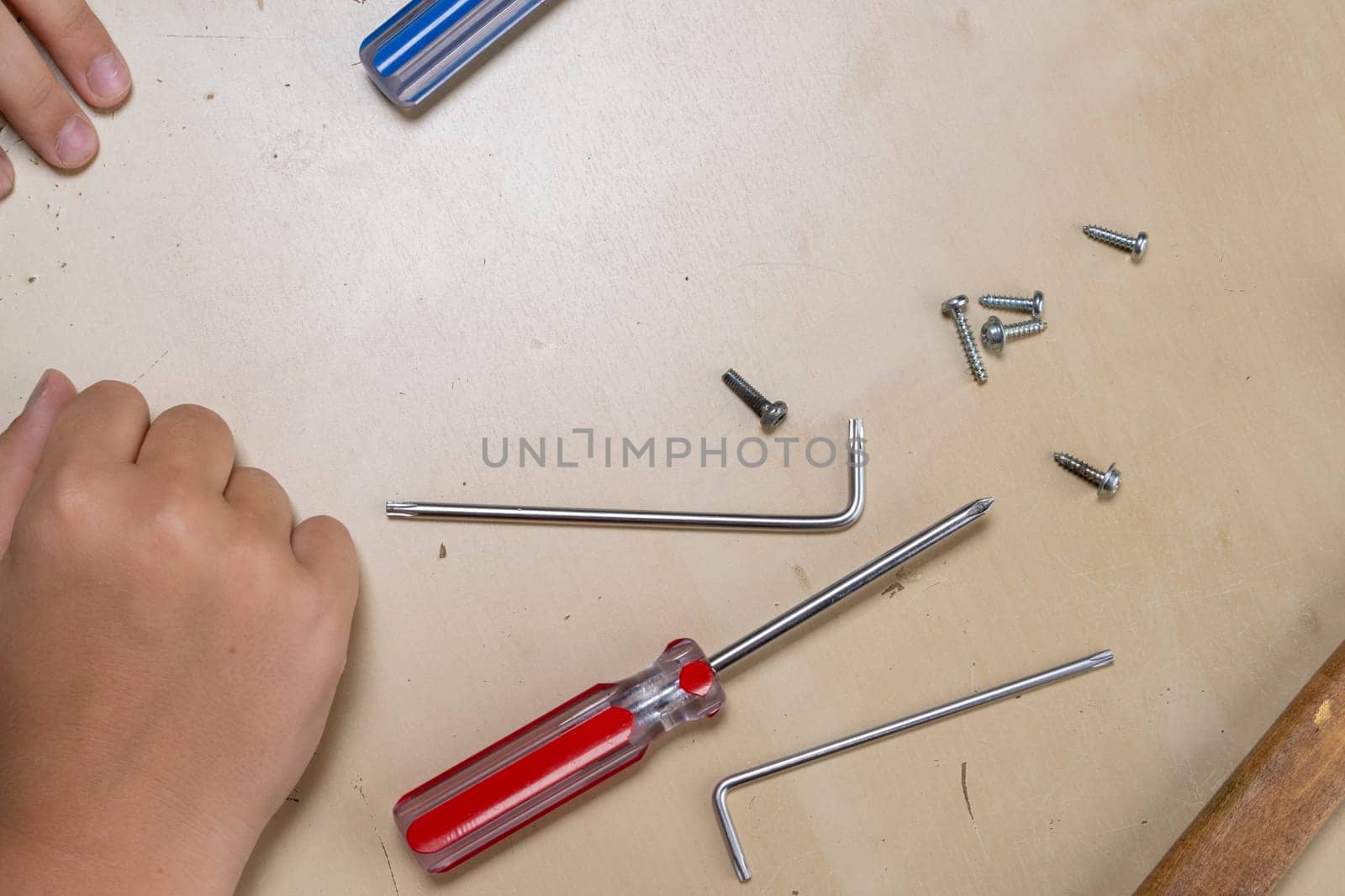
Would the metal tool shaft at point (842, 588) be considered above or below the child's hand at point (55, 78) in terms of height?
below

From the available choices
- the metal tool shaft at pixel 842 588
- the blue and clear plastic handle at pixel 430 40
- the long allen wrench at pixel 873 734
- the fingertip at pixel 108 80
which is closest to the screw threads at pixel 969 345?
the metal tool shaft at pixel 842 588

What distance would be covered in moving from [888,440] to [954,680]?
0.62 ft

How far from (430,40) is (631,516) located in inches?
15.3

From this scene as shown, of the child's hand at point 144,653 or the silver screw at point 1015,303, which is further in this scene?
the silver screw at point 1015,303

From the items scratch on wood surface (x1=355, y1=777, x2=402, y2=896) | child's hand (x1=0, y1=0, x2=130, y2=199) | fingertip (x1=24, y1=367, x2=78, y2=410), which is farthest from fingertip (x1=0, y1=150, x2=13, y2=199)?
scratch on wood surface (x1=355, y1=777, x2=402, y2=896)

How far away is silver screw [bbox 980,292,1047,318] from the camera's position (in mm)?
818

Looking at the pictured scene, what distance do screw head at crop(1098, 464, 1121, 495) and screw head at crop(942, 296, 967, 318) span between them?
0.55 ft

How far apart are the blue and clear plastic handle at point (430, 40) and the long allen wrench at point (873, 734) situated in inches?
22.6

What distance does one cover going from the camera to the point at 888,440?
32.2 inches

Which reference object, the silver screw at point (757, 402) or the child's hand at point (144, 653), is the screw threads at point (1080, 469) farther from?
the child's hand at point (144, 653)

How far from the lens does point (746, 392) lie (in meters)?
0.80

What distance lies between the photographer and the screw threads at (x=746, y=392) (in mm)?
797

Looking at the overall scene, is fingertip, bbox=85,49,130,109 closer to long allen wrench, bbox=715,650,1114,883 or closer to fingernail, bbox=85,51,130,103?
fingernail, bbox=85,51,130,103

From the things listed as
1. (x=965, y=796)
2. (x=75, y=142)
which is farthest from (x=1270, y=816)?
(x=75, y=142)
